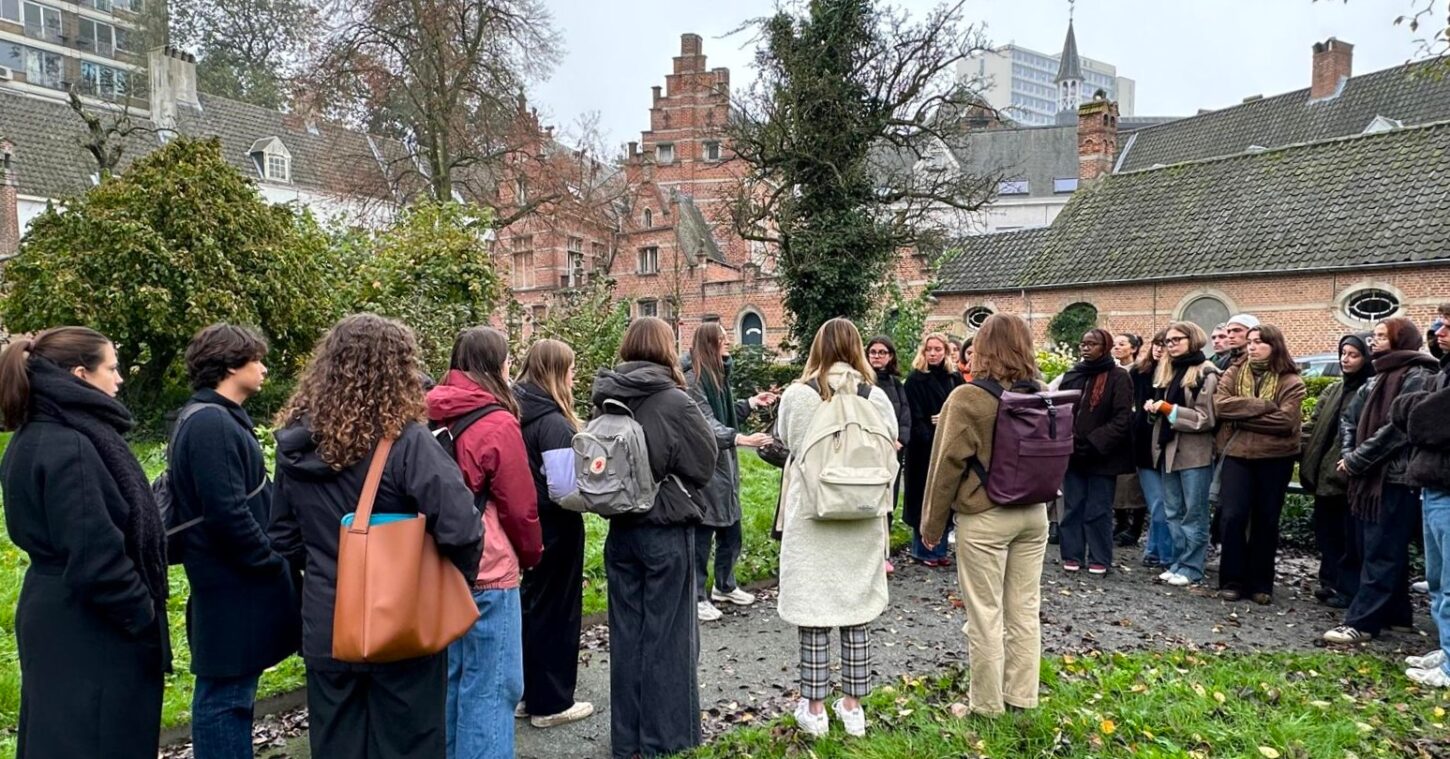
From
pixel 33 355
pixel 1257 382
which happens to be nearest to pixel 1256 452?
pixel 1257 382

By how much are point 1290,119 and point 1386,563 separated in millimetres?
43982

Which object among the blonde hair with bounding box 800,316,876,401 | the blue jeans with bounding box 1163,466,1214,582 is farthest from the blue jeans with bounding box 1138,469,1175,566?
the blonde hair with bounding box 800,316,876,401

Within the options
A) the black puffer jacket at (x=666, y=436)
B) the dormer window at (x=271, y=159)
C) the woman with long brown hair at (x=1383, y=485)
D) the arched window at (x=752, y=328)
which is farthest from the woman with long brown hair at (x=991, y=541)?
the dormer window at (x=271, y=159)

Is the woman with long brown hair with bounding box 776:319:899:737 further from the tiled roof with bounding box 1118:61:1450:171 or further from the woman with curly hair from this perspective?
the tiled roof with bounding box 1118:61:1450:171

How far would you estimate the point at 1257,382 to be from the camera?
22.1ft

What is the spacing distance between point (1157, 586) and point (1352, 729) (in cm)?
295

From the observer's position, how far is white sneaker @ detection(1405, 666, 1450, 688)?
5027 millimetres

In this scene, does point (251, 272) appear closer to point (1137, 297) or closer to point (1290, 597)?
point (1290, 597)

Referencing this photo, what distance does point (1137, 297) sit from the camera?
75.4 ft

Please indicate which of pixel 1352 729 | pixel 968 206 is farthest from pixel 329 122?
pixel 1352 729

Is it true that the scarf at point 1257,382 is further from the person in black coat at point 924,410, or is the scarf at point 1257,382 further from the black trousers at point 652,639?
the black trousers at point 652,639

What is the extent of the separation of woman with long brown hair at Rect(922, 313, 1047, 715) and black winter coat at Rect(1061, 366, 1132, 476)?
121 inches

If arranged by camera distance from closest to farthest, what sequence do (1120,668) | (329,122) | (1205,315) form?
(1120,668) → (1205,315) → (329,122)

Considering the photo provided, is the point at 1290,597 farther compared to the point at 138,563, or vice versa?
the point at 1290,597
